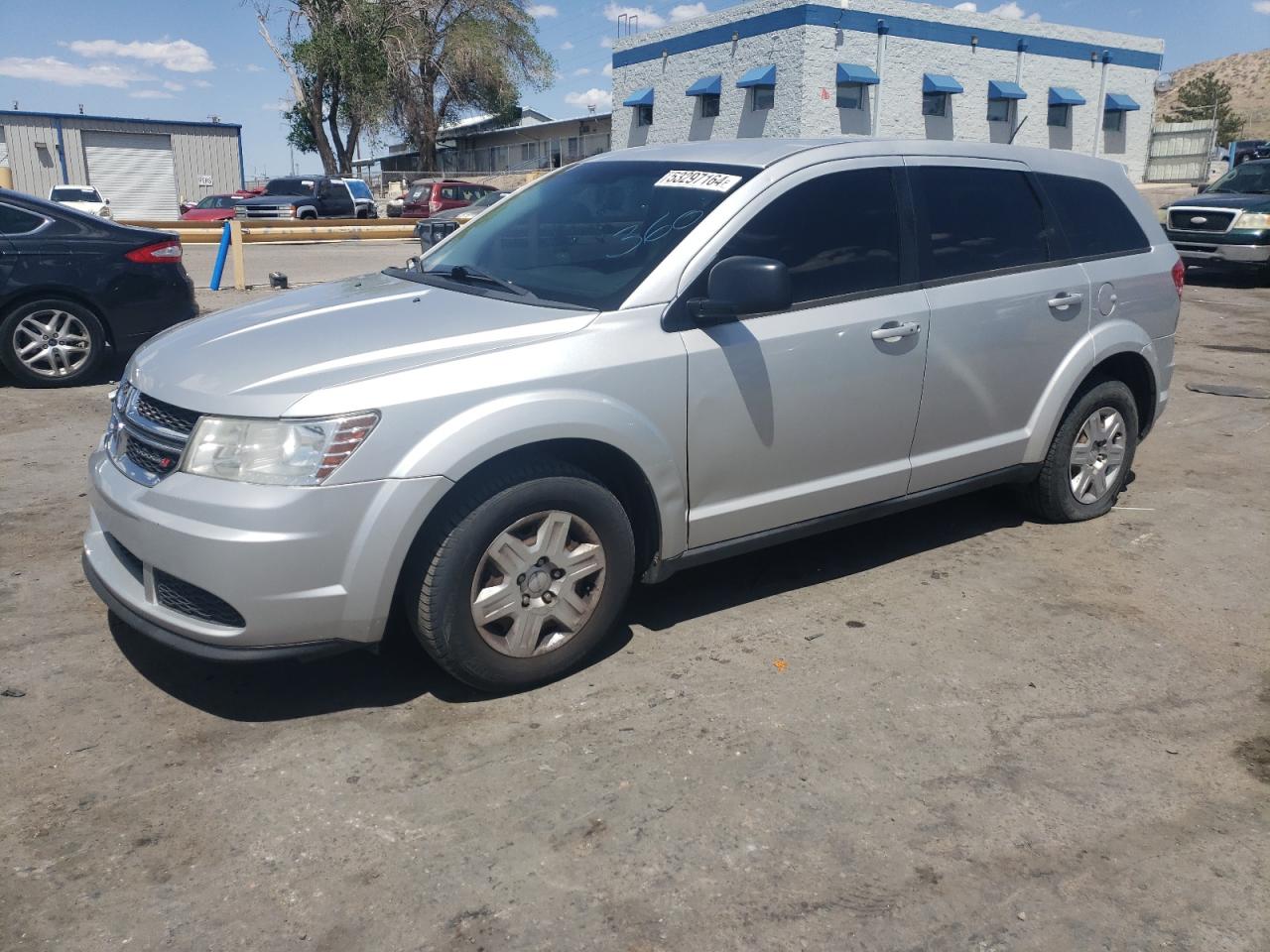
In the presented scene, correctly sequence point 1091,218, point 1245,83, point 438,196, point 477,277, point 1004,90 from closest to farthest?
1. point 477,277
2. point 1091,218
3. point 438,196
4. point 1004,90
5. point 1245,83

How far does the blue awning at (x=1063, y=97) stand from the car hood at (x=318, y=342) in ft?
132

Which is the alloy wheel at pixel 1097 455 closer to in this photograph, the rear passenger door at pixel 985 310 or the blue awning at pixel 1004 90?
the rear passenger door at pixel 985 310

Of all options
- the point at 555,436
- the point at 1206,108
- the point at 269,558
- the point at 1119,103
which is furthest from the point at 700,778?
the point at 1206,108

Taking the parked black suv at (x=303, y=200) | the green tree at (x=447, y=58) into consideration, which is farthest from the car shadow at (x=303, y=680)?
the green tree at (x=447, y=58)

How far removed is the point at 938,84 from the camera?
1405 inches

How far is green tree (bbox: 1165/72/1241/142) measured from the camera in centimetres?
5831

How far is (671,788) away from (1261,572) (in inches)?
131

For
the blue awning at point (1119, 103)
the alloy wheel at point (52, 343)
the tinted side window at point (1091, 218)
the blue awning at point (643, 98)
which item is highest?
the blue awning at point (643, 98)

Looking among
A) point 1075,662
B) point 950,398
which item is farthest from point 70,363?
point 1075,662

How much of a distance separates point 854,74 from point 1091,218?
102ft

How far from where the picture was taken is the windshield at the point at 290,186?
34.7 metres

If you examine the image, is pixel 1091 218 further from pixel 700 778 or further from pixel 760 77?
pixel 760 77

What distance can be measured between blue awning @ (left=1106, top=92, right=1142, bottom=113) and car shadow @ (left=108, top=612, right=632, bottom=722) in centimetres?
4281

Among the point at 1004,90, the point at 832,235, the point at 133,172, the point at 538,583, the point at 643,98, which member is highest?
the point at 643,98
